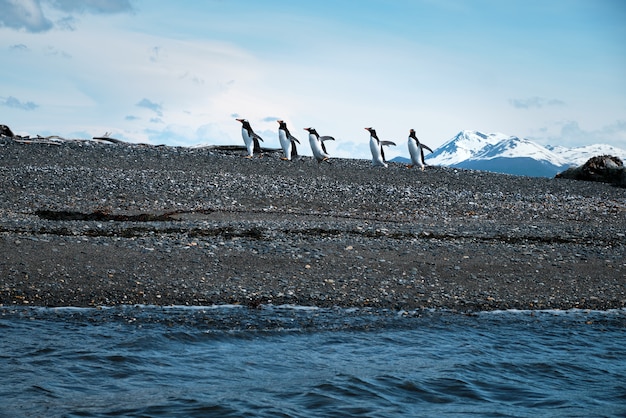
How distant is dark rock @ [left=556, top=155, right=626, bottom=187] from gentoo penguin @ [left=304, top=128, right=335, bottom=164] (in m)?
8.92

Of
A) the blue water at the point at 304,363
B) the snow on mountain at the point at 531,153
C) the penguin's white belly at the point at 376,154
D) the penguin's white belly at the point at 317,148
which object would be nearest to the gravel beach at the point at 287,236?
the blue water at the point at 304,363

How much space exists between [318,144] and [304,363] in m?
16.8

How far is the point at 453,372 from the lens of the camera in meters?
7.11

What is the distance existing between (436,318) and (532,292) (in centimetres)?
198

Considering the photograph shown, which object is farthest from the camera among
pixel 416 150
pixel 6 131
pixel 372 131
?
pixel 372 131

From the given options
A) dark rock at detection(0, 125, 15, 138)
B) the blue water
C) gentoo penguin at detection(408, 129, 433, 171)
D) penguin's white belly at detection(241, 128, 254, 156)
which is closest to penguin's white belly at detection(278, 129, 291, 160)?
penguin's white belly at detection(241, 128, 254, 156)

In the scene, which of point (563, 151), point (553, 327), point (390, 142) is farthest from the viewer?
point (563, 151)

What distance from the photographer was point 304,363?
7.04 meters

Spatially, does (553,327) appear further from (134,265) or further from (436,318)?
(134,265)

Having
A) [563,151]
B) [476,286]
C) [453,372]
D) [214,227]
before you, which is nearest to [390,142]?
[214,227]

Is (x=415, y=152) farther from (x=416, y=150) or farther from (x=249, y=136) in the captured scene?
(x=249, y=136)

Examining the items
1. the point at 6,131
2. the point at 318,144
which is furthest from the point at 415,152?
the point at 6,131

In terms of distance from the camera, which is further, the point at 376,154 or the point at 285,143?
the point at 376,154

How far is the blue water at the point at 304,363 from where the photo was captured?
239 inches
